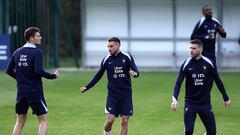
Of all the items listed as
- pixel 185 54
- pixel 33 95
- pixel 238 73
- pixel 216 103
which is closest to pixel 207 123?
pixel 33 95

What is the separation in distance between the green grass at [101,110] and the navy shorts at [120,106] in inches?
74.2

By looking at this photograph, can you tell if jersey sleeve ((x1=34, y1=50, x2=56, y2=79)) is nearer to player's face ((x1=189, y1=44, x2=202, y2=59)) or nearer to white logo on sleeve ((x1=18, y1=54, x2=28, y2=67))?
white logo on sleeve ((x1=18, y1=54, x2=28, y2=67))

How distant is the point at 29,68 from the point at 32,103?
587 mm

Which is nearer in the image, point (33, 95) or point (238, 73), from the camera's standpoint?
point (33, 95)

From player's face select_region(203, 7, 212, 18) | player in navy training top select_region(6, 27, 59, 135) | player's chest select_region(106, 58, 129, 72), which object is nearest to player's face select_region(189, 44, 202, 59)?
player's chest select_region(106, 58, 129, 72)

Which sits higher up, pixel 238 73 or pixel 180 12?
pixel 180 12

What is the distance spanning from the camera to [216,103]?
19688mm

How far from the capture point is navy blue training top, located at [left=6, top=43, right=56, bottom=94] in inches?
491

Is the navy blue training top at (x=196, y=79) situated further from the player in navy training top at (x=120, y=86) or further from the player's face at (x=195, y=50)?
the player in navy training top at (x=120, y=86)

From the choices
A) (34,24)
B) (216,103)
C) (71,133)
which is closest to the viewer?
(71,133)

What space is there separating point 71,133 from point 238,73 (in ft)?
47.2

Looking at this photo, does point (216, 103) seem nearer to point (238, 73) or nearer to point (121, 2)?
point (238, 73)

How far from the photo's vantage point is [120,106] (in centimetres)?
1327

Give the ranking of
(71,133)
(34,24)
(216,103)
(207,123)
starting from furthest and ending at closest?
(34,24), (216,103), (71,133), (207,123)
